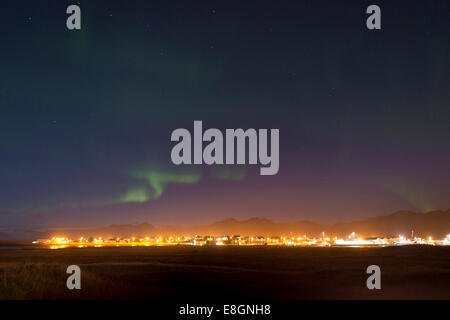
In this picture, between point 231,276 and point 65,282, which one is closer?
point 65,282

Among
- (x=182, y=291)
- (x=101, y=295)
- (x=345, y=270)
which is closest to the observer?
(x=101, y=295)

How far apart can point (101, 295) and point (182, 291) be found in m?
6.21
